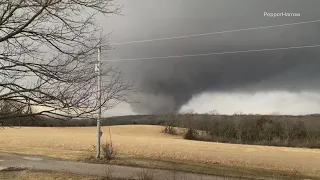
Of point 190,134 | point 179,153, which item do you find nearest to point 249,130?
point 190,134

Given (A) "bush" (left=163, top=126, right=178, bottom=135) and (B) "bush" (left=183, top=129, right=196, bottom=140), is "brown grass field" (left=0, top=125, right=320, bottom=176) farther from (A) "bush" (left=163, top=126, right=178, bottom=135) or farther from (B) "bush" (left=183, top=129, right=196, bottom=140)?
(A) "bush" (left=163, top=126, right=178, bottom=135)

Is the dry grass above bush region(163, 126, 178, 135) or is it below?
below

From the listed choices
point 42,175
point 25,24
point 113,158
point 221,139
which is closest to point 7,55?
point 25,24

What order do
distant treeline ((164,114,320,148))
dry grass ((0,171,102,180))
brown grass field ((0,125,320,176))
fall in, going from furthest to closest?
distant treeline ((164,114,320,148)) → brown grass field ((0,125,320,176)) → dry grass ((0,171,102,180))

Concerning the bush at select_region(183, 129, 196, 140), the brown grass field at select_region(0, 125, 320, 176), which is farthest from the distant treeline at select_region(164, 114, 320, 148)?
the brown grass field at select_region(0, 125, 320, 176)

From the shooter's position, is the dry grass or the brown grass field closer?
the dry grass

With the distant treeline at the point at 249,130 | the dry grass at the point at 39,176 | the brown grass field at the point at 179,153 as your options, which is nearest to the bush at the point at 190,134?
the distant treeline at the point at 249,130

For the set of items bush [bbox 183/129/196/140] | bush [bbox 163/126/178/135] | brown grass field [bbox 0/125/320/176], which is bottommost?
brown grass field [bbox 0/125/320/176]

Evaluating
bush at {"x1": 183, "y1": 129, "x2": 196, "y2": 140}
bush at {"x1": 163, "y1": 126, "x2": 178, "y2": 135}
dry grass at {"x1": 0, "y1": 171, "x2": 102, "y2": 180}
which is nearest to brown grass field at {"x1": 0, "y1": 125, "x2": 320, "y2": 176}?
dry grass at {"x1": 0, "y1": 171, "x2": 102, "y2": 180}

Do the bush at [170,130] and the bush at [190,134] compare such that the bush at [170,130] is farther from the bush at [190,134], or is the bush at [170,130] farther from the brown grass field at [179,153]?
the brown grass field at [179,153]

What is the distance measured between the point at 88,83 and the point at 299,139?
115791mm

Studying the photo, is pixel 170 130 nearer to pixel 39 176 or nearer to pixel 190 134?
pixel 190 134

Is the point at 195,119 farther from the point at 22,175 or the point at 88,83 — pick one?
the point at 88,83

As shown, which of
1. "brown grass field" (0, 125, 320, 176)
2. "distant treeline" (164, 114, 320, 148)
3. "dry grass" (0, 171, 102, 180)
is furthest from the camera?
"distant treeline" (164, 114, 320, 148)
